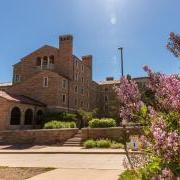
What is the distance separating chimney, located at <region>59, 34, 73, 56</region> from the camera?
159 ft

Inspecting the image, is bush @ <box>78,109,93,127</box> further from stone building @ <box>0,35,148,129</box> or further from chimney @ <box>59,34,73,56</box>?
chimney @ <box>59,34,73,56</box>

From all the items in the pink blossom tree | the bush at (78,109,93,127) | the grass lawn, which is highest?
the bush at (78,109,93,127)

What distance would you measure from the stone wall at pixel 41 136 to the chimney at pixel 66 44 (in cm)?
2353

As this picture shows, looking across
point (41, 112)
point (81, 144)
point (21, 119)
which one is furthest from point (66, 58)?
point (81, 144)

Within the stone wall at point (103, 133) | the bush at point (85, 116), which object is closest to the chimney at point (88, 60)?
the bush at point (85, 116)

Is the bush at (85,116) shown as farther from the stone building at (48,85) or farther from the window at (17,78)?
the window at (17,78)

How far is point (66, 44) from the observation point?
161 ft

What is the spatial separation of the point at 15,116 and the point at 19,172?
86.2 feet

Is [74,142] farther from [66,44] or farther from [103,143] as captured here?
[66,44]

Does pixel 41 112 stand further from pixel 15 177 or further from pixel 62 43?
pixel 15 177

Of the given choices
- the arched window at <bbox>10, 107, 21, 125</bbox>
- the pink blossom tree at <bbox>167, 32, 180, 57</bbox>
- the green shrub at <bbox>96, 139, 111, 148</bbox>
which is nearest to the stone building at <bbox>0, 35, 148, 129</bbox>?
the arched window at <bbox>10, 107, 21, 125</bbox>

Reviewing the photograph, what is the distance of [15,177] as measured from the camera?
10.1 metres

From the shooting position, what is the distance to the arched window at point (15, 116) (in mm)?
35969

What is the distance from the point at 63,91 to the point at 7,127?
1348 centimetres
